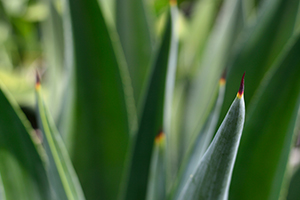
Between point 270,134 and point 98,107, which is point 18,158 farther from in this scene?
point 270,134

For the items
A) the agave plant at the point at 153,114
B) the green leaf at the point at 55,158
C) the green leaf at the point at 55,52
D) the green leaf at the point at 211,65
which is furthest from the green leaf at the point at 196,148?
the green leaf at the point at 55,52

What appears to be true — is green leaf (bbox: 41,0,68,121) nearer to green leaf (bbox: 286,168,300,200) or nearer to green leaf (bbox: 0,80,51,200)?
green leaf (bbox: 0,80,51,200)

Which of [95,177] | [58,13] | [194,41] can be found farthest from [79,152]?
[194,41]

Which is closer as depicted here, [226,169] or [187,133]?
[226,169]

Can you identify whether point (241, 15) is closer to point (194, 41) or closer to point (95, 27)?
point (194, 41)

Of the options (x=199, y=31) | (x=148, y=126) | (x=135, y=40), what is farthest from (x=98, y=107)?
(x=199, y=31)

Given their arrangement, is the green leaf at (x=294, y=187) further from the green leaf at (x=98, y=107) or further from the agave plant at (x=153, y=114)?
the green leaf at (x=98, y=107)
